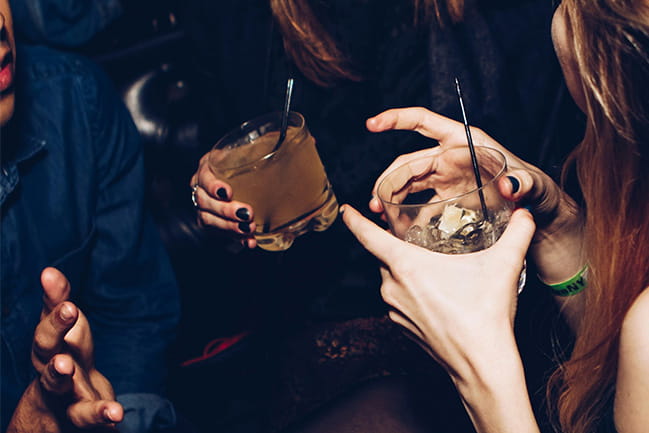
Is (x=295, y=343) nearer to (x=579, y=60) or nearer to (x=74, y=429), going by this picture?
(x=74, y=429)

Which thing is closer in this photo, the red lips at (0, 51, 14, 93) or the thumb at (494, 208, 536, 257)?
the thumb at (494, 208, 536, 257)

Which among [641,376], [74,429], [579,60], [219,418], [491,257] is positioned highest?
[579,60]

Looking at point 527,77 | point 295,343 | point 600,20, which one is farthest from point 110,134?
point 600,20

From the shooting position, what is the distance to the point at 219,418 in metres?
2.26

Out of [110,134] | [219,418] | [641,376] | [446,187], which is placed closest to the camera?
[641,376]

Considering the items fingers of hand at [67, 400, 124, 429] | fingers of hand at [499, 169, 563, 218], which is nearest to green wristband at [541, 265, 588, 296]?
fingers of hand at [499, 169, 563, 218]

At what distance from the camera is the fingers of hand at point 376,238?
0.99 meters

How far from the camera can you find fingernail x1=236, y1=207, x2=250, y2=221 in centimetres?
140

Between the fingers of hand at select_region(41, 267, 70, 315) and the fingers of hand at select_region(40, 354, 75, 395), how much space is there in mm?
125

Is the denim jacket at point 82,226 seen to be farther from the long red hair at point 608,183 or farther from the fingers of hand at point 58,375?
Result: the long red hair at point 608,183

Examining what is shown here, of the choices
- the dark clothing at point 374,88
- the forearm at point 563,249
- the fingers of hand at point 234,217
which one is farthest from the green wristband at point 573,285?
the fingers of hand at point 234,217

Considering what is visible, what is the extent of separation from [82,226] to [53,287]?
0.73 meters

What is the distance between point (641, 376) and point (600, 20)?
0.55 m

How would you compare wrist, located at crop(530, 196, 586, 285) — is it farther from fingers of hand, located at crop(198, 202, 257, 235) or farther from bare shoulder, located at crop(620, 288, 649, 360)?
fingers of hand, located at crop(198, 202, 257, 235)
